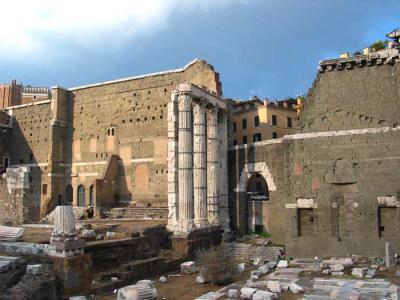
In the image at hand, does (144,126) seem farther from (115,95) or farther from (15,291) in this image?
→ (15,291)

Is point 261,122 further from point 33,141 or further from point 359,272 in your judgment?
point 33,141

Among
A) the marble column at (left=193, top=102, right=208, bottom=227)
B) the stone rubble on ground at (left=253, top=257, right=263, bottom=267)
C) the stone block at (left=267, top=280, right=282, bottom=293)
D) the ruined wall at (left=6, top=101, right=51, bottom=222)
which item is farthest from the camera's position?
the ruined wall at (left=6, top=101, right=51, bottom=222)

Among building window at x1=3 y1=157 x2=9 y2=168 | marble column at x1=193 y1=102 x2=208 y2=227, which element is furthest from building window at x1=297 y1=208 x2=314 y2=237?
building window at x1=3 y1=157 x2=9 y2=168

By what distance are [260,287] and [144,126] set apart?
2118cm

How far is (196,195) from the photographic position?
21156 mm

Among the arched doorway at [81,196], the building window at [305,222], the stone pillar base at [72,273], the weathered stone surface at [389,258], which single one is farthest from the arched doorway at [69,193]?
the weathered stone surface at [389,258]

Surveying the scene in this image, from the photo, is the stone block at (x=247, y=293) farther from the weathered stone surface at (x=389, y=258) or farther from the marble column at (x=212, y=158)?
the marble column at (x=212, y=158)

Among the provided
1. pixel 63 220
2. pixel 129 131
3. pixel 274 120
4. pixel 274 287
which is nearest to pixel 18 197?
pixel 129 131

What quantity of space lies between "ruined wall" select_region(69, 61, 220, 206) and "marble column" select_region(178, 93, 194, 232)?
7.44 meters

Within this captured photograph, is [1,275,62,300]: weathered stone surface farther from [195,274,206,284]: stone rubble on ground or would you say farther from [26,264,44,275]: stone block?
[195,274,206,284]: stone rubble on ground

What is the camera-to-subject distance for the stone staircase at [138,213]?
28.2 meters

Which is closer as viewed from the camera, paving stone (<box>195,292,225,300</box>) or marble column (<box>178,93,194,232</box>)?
paving stone (<box>195,292,225,300</box>)

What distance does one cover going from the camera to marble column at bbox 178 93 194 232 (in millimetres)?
20016

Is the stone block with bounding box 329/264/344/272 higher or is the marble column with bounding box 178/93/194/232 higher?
the marble column with bounding box 178/93/194/232
